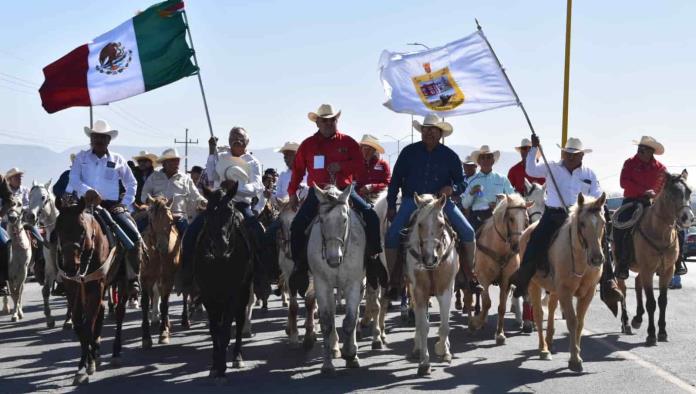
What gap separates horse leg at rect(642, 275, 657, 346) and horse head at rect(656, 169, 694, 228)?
1.01m

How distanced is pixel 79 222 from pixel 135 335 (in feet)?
16.8

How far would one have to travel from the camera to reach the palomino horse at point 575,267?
11344 millimetres

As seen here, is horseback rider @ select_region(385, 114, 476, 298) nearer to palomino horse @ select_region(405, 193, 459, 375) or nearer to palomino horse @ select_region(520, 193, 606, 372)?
palomino horse @ select_region(405, 193, 459, 375)

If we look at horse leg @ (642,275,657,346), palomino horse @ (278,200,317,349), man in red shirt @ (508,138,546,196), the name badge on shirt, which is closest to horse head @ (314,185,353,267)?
the name badge on shirt

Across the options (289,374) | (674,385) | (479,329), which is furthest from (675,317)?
(289,374)

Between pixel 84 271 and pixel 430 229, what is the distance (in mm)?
3941

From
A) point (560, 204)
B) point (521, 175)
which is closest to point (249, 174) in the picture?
point (560, 204)

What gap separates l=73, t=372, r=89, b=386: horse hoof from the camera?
10.8m

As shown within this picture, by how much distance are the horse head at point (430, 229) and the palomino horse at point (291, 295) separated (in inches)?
91.4

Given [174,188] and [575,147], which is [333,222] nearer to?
[575,147]

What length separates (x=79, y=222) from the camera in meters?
10.5

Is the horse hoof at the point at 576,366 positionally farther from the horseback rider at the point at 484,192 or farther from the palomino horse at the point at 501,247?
the horseback rider at the point at 484,192

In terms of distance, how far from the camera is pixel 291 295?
1334 cm

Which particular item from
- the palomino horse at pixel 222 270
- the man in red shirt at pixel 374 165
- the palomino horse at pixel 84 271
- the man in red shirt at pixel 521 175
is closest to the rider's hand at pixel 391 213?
the palomino horse at pixel 222 270
